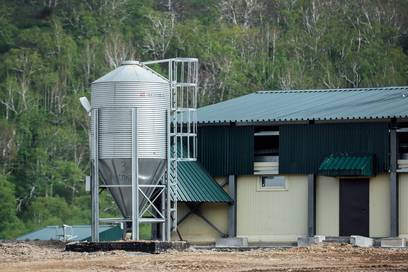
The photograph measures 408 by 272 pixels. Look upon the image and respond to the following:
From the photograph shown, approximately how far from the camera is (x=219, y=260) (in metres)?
45.2

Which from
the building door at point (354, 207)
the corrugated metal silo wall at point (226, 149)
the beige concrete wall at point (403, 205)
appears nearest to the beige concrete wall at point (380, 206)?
the building door at point (354, 207)

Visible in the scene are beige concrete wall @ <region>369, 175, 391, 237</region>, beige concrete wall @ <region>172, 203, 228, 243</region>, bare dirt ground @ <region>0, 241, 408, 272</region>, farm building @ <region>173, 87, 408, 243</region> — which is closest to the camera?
bare dirt ground @ <region>0, 241, 408, 272</region>

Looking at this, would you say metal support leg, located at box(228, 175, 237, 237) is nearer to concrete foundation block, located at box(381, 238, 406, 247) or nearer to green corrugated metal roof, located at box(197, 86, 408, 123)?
green corrugated metal roof, located at box(197, 86, 408, 123)

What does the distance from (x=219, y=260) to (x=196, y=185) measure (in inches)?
551

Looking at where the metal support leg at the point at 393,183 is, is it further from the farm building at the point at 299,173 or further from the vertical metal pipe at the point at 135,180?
the vertical metal pipe at the point at 135,180

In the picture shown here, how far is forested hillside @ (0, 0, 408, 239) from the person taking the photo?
95.5 m

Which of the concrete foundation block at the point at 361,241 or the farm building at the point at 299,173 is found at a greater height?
the farm building at the point at 299,173

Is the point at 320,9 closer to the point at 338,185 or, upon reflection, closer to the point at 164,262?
the point at 338,185

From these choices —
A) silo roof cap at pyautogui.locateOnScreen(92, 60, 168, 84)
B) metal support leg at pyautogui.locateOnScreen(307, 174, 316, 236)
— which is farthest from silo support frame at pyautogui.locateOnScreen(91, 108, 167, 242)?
metal support leg at pyautogui.locateOnScreen(307, 174, 316, 236)

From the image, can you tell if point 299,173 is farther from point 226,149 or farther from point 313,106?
point 313,106

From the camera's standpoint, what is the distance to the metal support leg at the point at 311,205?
189 feet

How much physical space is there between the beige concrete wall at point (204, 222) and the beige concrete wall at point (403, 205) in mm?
5827

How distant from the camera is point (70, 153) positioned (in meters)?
97.6

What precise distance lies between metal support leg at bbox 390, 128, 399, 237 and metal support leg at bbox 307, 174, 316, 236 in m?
2.51
